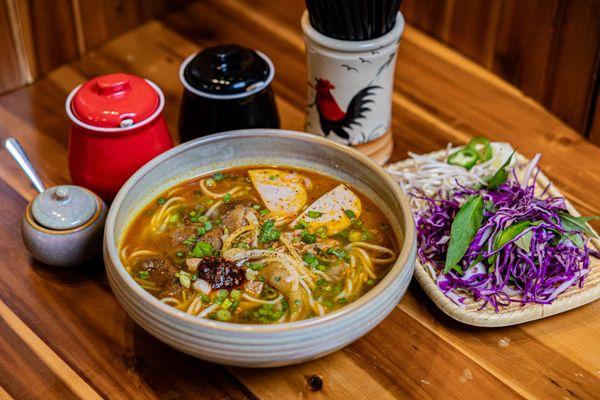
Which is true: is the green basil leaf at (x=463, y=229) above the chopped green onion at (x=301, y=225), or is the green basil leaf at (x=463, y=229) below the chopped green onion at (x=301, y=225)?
above

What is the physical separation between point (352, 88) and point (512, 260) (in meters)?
0.59

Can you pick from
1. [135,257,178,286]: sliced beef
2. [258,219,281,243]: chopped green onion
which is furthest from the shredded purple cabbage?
[135,257,178,286]: sliced beef

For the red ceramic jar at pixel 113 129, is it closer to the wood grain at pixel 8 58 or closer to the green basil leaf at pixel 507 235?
the wood grain at pixel 8 58

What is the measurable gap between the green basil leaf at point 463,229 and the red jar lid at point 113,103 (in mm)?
747

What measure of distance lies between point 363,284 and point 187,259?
0.38 metres

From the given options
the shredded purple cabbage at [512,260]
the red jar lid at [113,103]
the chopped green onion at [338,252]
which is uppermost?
the red jar lid at [113,103]

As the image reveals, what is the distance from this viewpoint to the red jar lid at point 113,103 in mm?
1935

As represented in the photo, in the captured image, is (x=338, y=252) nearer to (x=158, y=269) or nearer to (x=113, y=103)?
(x=158, y=269)

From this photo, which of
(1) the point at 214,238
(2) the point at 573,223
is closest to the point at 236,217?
(1) the point at 214,238

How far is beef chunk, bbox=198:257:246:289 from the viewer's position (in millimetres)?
1729

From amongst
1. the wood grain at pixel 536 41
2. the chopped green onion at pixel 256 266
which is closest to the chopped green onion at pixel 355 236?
the chopped green onion at pixel 256 266

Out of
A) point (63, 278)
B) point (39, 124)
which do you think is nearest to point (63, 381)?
point (63, 278)

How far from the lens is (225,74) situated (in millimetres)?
2045

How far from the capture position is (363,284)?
174 centimetres
